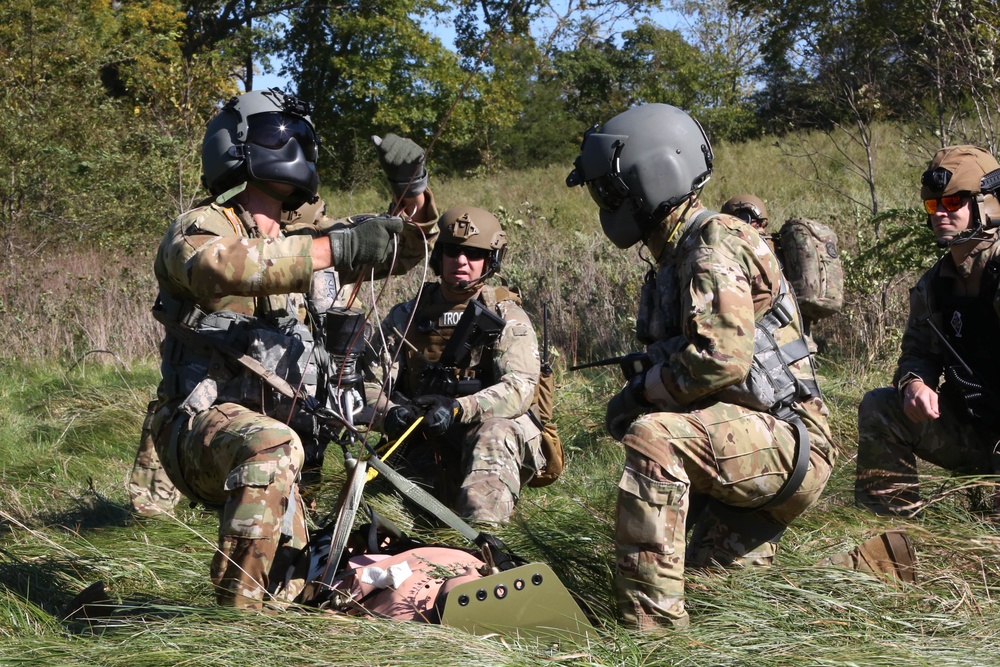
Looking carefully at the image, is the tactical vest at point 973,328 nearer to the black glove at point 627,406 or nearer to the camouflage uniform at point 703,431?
the camouflage uniform at point 703,431

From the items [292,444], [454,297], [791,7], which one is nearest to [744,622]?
[292,444]

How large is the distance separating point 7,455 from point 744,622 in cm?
538

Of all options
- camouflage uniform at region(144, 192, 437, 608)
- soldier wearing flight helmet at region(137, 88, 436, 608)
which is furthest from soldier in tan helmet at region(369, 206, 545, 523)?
camouflage uniform at region(144, 192, 437, 608)

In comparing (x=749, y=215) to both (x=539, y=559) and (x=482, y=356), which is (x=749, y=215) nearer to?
(x=482, y=356)

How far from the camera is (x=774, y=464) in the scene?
3428mm

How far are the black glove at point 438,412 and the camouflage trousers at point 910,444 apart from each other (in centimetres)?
189

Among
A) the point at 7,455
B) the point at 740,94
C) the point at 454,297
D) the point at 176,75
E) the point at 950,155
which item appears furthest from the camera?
the point at 740,94

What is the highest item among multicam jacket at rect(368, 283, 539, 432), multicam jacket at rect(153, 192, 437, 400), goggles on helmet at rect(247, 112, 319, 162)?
goggles on helmet at rect(247, 112, 319, 162)

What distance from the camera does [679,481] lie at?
321 cm

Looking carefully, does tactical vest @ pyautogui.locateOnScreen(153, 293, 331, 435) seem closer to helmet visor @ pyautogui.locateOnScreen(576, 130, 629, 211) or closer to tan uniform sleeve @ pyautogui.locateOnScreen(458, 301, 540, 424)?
helmet visor @ pyautogui.locateOnScreen(576, 130, 629, 211)

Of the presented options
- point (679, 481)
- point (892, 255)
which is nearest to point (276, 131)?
point (679, 481)

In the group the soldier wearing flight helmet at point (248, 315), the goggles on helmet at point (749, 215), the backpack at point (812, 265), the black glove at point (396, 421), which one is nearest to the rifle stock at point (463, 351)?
the black glove at point (396, 421)

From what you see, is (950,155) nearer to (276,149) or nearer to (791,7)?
(276,149)

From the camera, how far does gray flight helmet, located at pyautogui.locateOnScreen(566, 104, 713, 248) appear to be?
146 inches
